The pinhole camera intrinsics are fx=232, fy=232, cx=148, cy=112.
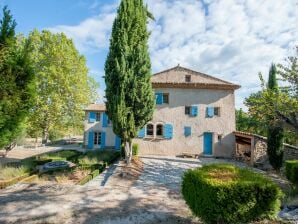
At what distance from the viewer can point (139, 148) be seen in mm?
20688

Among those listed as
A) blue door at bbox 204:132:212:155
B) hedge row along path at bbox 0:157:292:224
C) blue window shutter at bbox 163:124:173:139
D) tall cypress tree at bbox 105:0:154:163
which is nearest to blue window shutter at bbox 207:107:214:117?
blue door at bbox 204:132:212:155

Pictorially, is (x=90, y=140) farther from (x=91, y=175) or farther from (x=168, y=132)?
(x=91, y=175)

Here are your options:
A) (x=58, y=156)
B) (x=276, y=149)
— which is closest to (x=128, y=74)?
(x=58, y=156)

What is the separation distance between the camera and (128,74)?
14328mm

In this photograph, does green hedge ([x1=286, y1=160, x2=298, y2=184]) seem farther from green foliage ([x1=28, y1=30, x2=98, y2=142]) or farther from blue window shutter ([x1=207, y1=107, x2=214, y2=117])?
green foliage ([x1=28, y1=30, x2=98, y2=142])

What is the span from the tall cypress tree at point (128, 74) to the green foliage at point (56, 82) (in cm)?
1441

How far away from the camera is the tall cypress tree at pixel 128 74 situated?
1416cm

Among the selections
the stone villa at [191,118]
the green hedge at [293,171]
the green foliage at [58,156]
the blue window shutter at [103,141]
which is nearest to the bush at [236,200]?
the green hedge at [293,171]

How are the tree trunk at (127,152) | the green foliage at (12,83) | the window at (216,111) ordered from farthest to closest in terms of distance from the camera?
the window at (216,111) → the tree trunk at (127,152) → the green foliage at (12,83)

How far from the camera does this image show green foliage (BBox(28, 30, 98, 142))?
26.5m

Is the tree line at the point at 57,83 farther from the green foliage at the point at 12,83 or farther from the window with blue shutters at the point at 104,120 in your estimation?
the green foliage at the point at 12,83

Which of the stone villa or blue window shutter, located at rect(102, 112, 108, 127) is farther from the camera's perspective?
blue window shutter, located at rect(102, 112, 108, 127)

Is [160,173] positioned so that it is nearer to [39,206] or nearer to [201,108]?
[39,206]

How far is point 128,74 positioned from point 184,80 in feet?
Answer: 27.9
